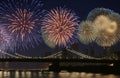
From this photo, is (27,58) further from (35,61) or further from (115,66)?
(115,66)

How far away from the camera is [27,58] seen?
200m

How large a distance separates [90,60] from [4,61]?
29.3 metres

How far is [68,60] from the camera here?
199000 mm

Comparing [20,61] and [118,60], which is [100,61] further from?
[20,61]

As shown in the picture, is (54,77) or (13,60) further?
(13,60)

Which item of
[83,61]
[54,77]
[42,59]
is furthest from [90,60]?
[54,77]

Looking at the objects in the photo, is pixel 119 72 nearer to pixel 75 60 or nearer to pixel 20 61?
pixel 75 60

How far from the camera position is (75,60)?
652ft

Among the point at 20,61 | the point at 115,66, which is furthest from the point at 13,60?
the point at 115,66

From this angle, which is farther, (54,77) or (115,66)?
(115,66)

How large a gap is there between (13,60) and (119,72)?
36478 mm

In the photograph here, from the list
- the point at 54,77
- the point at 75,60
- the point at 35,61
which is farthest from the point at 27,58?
the point at 54,77

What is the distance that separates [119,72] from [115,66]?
4173mm

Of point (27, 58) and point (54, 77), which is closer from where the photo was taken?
point (54, 77)
